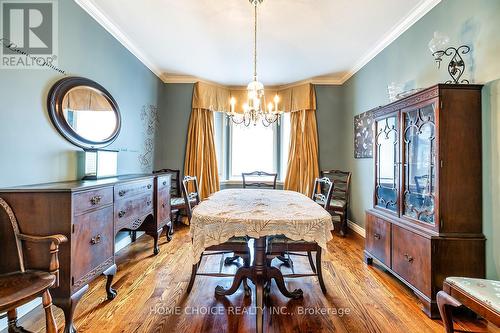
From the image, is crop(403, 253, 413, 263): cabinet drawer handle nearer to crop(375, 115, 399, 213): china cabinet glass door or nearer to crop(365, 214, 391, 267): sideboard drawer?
crop(365, 214, 391, 267): sideboard drawer

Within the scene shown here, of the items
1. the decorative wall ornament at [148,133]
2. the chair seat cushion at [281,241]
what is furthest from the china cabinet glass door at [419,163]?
the decorative wall ornament at [148,133]

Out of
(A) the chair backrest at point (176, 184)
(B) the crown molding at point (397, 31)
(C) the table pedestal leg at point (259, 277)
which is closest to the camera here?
(C) the table pedestal leg at point (259, 277)

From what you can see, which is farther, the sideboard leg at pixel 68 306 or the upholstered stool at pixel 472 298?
the sideboard leg at pixel 68 306

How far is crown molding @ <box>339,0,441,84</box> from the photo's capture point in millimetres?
2234

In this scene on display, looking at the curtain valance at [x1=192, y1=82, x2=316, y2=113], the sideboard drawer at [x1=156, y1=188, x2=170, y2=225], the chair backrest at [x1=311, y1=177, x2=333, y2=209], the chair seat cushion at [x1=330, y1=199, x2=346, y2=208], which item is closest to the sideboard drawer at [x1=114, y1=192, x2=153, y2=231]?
the sideboard drawer at [x1=156, y1=188, x2=170, y2=225]

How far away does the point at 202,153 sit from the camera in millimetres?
4363

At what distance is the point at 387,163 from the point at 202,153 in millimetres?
2964

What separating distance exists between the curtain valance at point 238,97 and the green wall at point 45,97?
1351 millimetres

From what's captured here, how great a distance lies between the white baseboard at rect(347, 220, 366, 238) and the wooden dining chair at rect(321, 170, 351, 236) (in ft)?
0.61

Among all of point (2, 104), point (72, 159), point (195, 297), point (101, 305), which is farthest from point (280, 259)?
point (2, 104)

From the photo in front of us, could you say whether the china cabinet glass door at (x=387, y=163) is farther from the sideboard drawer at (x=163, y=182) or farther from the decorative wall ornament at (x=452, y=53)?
the sideboard drawer at (x=163, y=182)

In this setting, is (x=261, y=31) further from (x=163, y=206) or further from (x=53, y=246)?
(x=53, y=246)

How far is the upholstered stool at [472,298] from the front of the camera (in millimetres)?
1176

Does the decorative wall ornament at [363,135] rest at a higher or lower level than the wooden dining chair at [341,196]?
higher
